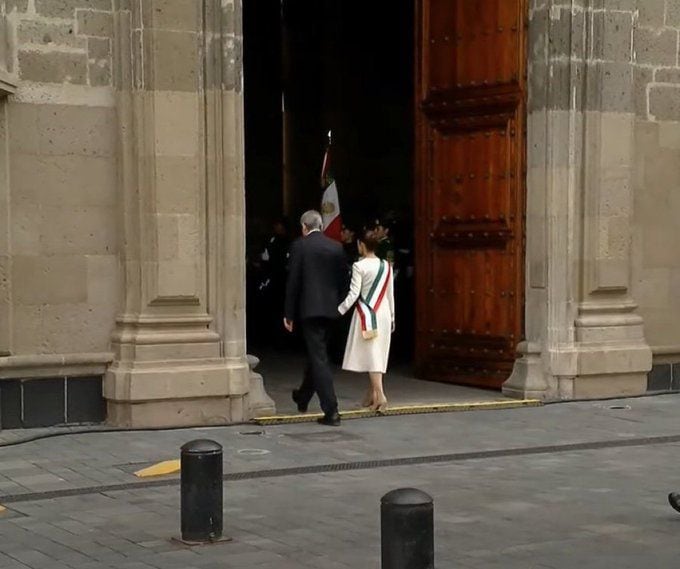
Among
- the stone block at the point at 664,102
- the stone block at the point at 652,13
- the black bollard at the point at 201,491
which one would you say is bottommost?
the black bollard at the point at 201,491

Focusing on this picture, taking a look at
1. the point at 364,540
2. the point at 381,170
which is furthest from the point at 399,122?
the point at 364,540

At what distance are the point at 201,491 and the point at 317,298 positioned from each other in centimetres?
456

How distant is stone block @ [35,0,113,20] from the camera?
1129 cm

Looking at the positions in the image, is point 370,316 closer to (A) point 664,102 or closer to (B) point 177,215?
(B) point 177,215

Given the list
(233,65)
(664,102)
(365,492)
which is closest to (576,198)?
(664,102)

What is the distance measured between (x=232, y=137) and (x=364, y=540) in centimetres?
519

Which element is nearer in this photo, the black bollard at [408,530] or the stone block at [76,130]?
the black bollard at [408,530]

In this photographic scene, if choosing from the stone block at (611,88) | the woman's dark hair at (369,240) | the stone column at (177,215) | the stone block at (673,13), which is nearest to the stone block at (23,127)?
the stone column at (177,215)

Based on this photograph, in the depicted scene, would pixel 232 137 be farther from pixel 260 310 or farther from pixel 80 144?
pixel 260 310

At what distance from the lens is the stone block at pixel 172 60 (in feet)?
37.6

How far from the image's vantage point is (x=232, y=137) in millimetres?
11828

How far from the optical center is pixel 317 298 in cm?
1161

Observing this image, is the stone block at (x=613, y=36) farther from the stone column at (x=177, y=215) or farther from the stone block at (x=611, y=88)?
the stone column at (x=177, y=215)

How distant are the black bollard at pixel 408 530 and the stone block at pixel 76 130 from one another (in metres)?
6.54
